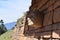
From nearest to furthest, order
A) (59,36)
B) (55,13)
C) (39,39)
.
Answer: (59,36), (55,13), (39,39)

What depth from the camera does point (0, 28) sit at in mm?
20141

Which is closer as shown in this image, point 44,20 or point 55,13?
point 55,13

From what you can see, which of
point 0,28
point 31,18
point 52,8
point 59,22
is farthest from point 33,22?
point 0,28

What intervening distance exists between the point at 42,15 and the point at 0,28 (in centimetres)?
1754

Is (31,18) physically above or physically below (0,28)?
below

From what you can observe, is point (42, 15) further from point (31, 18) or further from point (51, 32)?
point (51, 32)

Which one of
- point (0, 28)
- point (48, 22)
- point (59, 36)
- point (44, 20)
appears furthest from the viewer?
point (0, 28)

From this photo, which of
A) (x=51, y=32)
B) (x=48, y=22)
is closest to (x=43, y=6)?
(x=48, y=22)

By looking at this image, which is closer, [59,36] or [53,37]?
[59,36]

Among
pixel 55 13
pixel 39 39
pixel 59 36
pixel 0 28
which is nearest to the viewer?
pixel 59 36

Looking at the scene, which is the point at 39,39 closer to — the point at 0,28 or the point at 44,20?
the point at 44,20

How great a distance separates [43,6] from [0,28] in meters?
17.6

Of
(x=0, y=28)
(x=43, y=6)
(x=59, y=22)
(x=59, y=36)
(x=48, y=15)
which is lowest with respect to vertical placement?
(x=59, y=36)

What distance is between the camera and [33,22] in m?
2.92
